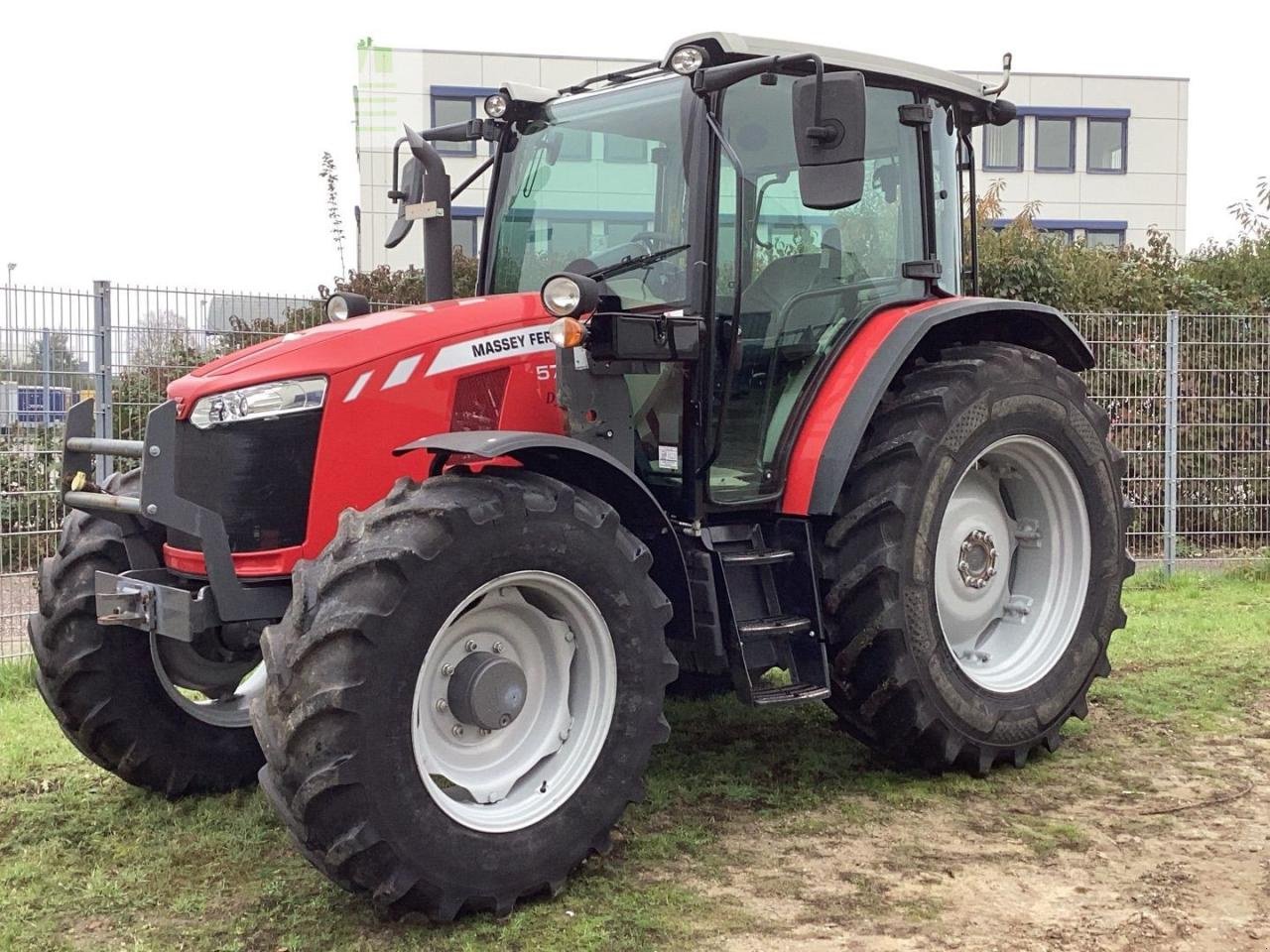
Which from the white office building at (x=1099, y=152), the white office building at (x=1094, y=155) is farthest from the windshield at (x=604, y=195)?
the white office building at (x=1099, y=152)

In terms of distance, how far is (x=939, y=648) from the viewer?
178 inches

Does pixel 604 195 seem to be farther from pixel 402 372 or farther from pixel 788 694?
pixel 788 694

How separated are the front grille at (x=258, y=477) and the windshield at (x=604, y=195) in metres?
1.10

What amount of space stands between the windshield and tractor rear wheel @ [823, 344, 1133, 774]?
1.00 meters

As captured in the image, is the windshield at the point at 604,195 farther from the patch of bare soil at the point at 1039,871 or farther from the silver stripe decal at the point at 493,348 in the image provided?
the patch of bare soil at the point at 1039,871

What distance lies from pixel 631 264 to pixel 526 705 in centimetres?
153

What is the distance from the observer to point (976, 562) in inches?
193

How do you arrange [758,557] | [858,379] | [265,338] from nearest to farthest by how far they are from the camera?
[758,557] < [858,379] < [265,338]

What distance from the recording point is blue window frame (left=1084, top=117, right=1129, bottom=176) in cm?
Result: 3062

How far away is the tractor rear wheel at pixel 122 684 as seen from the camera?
14.2ft

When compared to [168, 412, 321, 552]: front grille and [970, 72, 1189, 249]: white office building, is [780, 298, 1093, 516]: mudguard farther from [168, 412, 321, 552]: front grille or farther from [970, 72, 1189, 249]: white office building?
[970, 72, 1189, 249]: white office building

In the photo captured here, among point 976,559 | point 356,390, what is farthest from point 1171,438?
point 356,390

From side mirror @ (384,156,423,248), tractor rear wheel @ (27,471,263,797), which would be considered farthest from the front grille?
side mirror @ (384,156,423,248)

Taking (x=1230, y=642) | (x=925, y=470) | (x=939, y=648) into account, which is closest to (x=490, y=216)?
(x=925, y=470)
